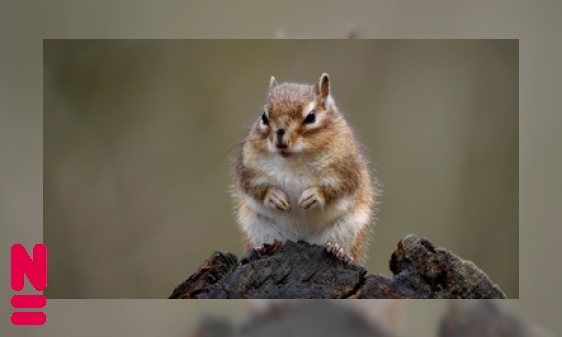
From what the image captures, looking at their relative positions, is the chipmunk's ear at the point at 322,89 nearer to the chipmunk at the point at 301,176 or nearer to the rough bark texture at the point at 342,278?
the chipmunk at the point at 301,176

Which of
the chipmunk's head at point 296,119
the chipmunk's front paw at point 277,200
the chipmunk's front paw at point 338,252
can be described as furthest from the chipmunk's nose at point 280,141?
the chipmunk's front paw at point 338,252

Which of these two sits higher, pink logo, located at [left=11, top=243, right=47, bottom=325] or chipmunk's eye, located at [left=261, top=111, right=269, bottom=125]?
chipmunk's eye, located at [left=261, top=111, right=269, bottom=125]

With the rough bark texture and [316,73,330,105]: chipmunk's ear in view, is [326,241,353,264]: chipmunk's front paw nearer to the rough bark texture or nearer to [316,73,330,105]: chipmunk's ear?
the rough bark texture

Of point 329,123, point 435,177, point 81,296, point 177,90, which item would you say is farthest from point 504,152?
point 81,296

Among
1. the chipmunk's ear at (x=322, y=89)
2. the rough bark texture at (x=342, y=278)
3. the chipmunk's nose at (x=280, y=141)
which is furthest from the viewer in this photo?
the chipmunk's ear at (x=322, y=89)

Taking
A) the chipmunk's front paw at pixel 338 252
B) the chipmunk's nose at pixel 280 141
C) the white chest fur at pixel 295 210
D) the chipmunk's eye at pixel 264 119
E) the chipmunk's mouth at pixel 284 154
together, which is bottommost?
the chipmunk's front paw at pixel 338 252

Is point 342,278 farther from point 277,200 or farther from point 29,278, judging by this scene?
point 29,278

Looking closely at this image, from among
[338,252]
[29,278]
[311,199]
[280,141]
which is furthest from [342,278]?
[29,278]

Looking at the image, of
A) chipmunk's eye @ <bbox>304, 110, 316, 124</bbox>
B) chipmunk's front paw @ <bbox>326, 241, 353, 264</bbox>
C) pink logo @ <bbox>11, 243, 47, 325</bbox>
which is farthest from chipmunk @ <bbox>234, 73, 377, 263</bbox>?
pink logo @ <bbox>11, 243, 47, 325</bbox>
